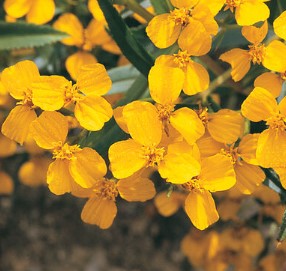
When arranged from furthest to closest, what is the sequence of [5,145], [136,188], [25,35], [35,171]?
[35,171] → [5,145] → [25,35] → [136,188]

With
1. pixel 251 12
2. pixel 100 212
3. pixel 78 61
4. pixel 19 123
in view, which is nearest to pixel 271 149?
pixel 251 12

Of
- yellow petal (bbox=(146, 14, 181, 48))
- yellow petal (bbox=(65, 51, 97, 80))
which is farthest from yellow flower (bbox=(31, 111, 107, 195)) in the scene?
yellow petal (bbox=(65, 51, 97, 80))

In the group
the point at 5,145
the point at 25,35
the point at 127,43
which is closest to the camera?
the point at 127,43

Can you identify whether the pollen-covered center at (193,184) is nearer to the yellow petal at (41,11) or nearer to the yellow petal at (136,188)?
the yellow petal at (136,188)

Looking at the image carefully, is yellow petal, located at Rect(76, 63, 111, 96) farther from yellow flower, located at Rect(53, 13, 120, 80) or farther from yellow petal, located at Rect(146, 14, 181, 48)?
yellow flower, located at Rect(53, 13, 120, 80)

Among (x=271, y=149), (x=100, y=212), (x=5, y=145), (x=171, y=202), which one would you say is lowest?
(x=171, y=202)

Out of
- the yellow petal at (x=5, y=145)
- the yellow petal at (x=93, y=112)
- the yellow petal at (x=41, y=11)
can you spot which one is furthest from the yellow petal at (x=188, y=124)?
the yellow petal at (x=5, y=145)

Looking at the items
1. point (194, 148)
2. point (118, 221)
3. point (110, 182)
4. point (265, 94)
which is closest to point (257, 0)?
point (265, 94)

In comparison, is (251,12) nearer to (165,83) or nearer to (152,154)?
(165,83)
